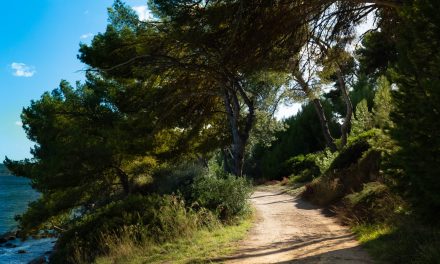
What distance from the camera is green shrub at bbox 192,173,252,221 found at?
13.7 m

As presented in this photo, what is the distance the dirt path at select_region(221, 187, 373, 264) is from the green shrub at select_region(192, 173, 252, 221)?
848 mm

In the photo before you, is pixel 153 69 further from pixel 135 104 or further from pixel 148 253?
pixel 148 253

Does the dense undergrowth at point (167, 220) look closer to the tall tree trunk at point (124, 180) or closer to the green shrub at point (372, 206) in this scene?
the green shrub at point (372, 206)

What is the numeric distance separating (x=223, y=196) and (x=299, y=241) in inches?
180

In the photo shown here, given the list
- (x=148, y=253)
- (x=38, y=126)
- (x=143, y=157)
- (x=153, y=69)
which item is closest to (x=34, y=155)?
(x=38, y=126)

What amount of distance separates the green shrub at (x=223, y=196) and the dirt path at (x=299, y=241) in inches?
33.4

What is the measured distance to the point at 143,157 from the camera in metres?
21.1

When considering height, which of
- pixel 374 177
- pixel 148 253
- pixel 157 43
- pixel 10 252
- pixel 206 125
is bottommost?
pixel 10 252

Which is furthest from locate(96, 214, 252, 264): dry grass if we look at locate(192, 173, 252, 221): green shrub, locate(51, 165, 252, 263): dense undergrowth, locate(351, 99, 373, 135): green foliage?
locate(351, 99, 373, 135): green foliage

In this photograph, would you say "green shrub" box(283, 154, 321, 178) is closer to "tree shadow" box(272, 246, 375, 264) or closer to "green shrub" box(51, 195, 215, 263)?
"green shrub" box(51, 195, 215, 263)

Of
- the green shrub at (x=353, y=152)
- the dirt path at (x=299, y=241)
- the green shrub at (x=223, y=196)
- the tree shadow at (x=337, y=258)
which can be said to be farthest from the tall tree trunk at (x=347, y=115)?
the tree shadow at (x=337, y=258)

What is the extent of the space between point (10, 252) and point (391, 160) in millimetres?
31822

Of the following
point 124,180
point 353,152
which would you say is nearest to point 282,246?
point 353,152

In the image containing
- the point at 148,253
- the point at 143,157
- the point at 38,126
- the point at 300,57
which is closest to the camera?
the point at 148,253
